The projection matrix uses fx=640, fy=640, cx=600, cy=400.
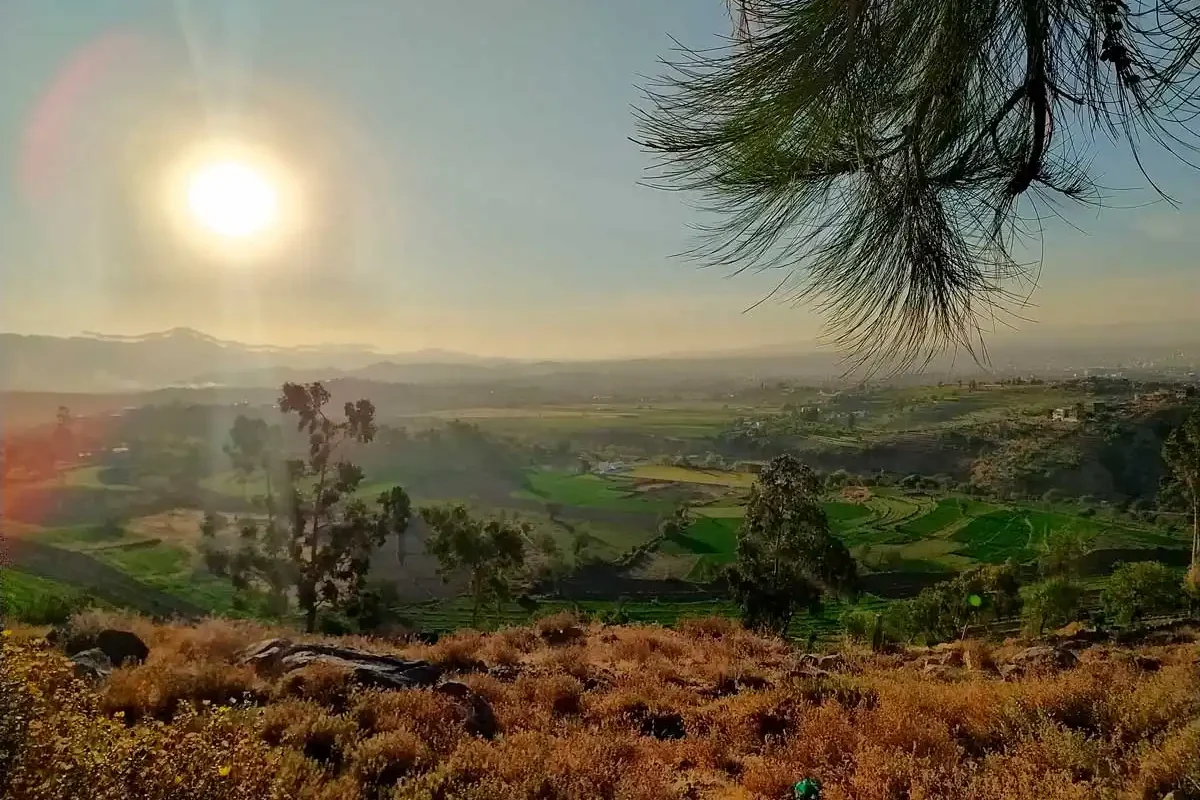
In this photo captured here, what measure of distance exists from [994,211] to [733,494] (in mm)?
56947

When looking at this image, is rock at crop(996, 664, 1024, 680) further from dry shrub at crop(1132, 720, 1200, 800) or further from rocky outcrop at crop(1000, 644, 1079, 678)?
dry shrub at crop(1132, 720, 1200, 800)

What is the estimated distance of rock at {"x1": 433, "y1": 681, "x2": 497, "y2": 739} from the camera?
4867mm

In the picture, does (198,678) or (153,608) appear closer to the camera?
(198,678)

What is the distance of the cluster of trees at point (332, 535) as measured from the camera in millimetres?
18938

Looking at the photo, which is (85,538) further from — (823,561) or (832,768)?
(832,768)

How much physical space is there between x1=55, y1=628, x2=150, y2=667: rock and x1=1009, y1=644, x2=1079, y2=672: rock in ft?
30.3

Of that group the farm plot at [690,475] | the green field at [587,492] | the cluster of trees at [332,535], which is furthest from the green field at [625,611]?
the farm plot at [690,475]

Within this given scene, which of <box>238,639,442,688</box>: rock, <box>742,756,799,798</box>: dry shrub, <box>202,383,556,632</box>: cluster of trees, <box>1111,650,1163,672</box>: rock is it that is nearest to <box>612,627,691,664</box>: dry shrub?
<box>238,639,442,688</box>: rock

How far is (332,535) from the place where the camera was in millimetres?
19375

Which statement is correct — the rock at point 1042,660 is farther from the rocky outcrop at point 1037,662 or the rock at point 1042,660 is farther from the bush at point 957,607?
the bush at point 957,607

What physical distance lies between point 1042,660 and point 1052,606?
68.0 ft

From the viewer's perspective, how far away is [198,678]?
16.8ft

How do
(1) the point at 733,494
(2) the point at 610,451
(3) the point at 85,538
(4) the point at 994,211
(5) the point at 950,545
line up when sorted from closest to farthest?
1. (4) the point at 994,211
2. (3) the point at 85,538
3. (5) the point at 950,545
4. (1) the point at 733,494
5. (2) the point at 610,451

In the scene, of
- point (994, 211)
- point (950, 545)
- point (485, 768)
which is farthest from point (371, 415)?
point (950, 545)
